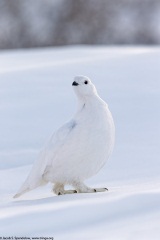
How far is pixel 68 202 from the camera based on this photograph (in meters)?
4.78

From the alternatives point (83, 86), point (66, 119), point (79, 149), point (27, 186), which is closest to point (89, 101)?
point (83, 86)

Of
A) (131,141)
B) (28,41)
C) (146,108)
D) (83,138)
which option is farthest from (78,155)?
(28,41)

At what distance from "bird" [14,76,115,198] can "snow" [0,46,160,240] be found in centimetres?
14

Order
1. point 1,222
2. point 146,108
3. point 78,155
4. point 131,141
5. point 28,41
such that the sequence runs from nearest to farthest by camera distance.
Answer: point 1,222 < point 78,155 < point 131,141 < point 146,108 < point 28,41

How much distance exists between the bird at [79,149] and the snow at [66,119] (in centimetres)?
14

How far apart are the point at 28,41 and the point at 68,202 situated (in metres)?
11.1

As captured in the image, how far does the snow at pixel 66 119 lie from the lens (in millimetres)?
4371

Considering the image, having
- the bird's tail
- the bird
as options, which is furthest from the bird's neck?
the bird's tail

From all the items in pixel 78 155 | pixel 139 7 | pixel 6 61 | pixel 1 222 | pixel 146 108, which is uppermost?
pixel 139 7

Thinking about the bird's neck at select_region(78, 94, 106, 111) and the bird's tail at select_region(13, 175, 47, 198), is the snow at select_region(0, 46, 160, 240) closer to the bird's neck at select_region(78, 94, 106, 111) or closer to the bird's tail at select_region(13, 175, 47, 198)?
the bird's tail at select_region(13, 175, 47, 198)

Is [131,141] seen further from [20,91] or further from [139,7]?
[139,7]

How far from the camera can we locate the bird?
5.27 metres

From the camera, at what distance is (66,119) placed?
7254 millimetres

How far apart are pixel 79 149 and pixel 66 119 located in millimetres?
1999
